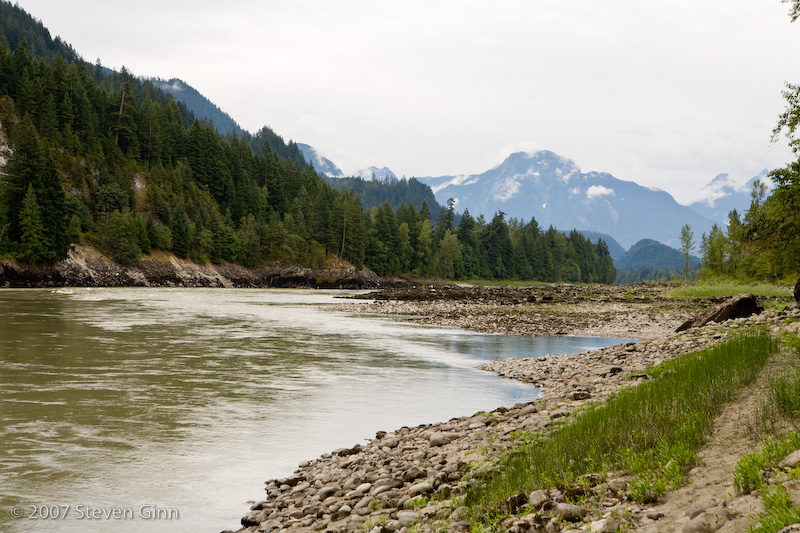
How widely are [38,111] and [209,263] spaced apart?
47.8 metres

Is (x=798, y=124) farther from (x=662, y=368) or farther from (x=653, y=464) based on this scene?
(x=653, y=464)

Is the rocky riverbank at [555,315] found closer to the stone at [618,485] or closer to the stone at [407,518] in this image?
the stone at [618,485]

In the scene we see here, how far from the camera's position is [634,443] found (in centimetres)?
877

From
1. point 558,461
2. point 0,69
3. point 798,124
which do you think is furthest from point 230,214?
point 558,461

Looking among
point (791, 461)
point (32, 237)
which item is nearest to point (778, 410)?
point (791, 461)

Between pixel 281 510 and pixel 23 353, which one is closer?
pixel 281 510

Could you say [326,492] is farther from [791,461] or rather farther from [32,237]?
[32,237]

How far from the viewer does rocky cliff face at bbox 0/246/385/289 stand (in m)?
86.8

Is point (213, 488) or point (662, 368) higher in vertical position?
point (662, 368)

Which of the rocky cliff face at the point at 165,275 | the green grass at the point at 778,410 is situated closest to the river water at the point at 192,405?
the green grass at the point at 778,410

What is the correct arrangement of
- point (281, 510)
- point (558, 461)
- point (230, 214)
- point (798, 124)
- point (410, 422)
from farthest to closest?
point (230, 214), point (798, 124), point (410, 422), point (281, 510), point (558, 461)

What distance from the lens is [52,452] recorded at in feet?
40.2

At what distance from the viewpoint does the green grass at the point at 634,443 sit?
25.2 ft

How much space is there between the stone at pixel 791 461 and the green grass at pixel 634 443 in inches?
44.9
